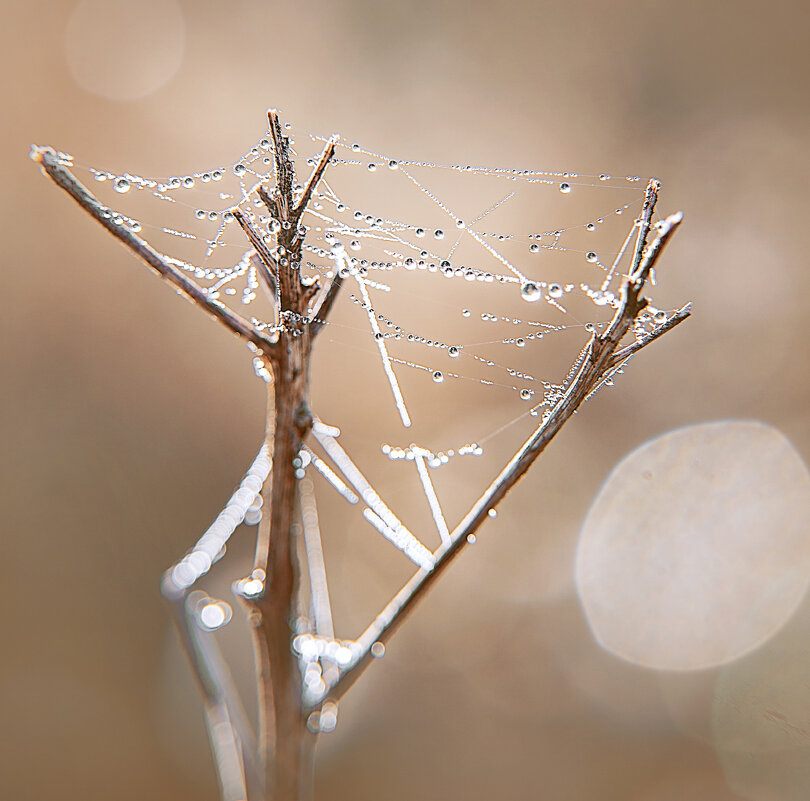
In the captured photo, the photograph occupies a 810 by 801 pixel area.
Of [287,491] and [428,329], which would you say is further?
[428,329]

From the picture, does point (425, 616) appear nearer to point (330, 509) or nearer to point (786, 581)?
point (330, 509)

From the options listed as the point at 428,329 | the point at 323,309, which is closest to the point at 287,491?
the point at 323,309

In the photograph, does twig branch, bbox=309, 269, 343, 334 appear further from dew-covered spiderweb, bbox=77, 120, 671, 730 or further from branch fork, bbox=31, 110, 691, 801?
dew-covered spiderweb, bbox=77, 120, 671, 730

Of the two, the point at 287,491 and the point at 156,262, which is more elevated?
the point at 156,262

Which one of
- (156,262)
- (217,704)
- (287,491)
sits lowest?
(217,704)

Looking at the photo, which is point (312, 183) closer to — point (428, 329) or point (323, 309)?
point (323, 309)

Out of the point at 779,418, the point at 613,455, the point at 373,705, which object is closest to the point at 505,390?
the point at 613,455

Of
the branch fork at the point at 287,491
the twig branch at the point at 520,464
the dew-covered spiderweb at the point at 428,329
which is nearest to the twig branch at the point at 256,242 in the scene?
the branch fork at the point at 287,491
